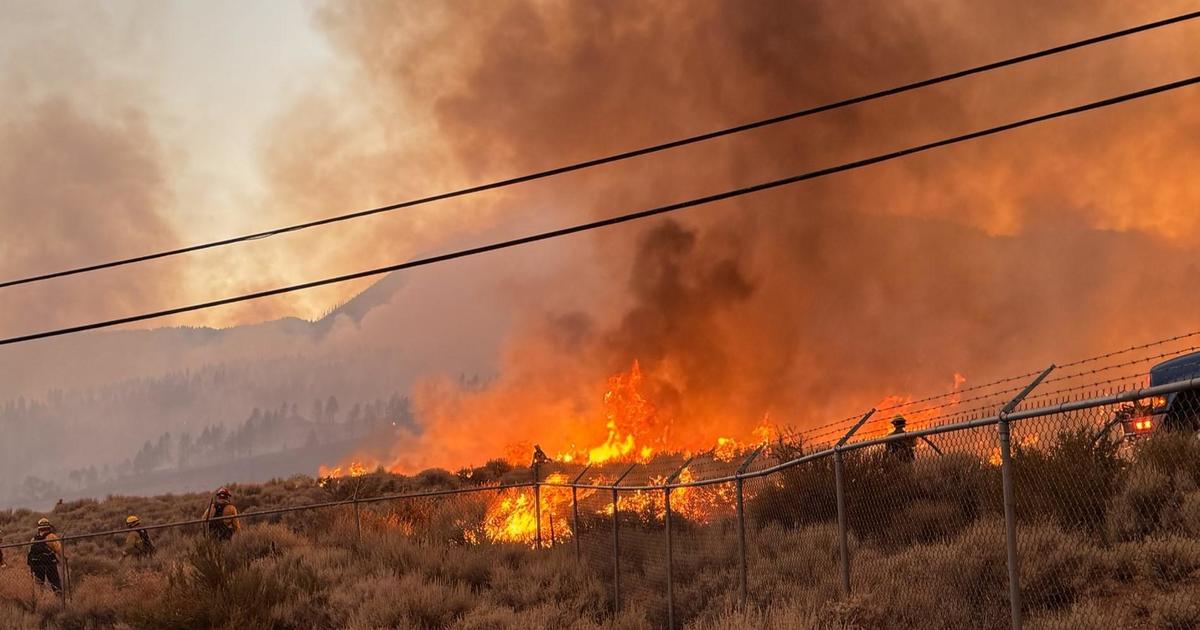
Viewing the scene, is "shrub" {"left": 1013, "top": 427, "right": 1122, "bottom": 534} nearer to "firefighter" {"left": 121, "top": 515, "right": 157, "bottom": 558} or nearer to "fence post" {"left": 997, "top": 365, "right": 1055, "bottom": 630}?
"fence post" {"left": 997, "top": 365, "right": 1055, "bottom": 630}

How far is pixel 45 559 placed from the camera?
21.1 metres

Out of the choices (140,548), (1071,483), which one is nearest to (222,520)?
(140,548)

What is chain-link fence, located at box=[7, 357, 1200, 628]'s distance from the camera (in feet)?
27.3

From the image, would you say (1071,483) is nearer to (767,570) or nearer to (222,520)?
(767,570)

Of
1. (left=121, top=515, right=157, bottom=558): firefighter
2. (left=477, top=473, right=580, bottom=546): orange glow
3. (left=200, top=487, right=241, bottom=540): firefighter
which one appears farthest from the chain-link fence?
(left=121, top=515, right=157, bottom=558): firefighter

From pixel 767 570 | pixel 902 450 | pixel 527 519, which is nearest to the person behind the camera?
pixel 767 570

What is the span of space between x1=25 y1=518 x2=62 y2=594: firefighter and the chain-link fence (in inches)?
99.5

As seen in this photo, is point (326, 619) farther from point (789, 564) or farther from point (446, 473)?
point (446, 473)

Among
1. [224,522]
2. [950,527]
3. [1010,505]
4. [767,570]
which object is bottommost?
[767,570]

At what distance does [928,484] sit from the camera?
47.6 ft

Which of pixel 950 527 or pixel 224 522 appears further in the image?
pixel 224 522

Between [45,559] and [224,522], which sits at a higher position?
[224,522]

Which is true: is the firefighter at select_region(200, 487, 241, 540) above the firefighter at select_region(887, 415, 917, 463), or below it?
below

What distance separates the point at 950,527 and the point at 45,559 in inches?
725
